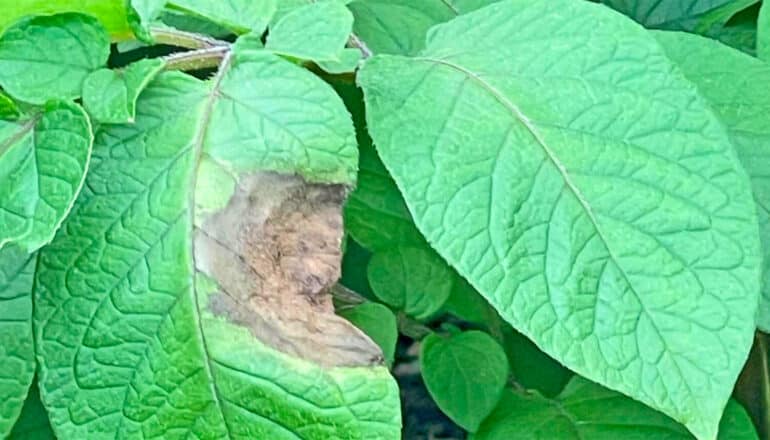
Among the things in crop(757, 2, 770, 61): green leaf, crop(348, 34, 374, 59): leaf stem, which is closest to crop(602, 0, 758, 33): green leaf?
crop(757, 2, 770, 61): green leaf

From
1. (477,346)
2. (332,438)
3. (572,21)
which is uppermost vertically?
(572,21)

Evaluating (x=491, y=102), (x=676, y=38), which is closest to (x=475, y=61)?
(x=491, y=102)

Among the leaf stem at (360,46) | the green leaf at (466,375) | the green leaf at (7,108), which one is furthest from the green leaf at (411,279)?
the green leaf at (7,108)

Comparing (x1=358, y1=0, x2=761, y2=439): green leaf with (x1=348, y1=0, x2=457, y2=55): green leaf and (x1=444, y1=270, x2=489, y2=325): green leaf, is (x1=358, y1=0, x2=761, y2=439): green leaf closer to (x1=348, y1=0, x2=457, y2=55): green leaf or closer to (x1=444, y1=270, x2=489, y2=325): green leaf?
(x1=348, y1=0, x2=457, y2=55): green leaf

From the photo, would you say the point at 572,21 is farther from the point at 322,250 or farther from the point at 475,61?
the point at 322,250

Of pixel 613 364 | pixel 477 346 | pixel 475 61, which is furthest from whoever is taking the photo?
pixel 477 346

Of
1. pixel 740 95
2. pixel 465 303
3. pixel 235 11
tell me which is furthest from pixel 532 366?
pixel 235 11
